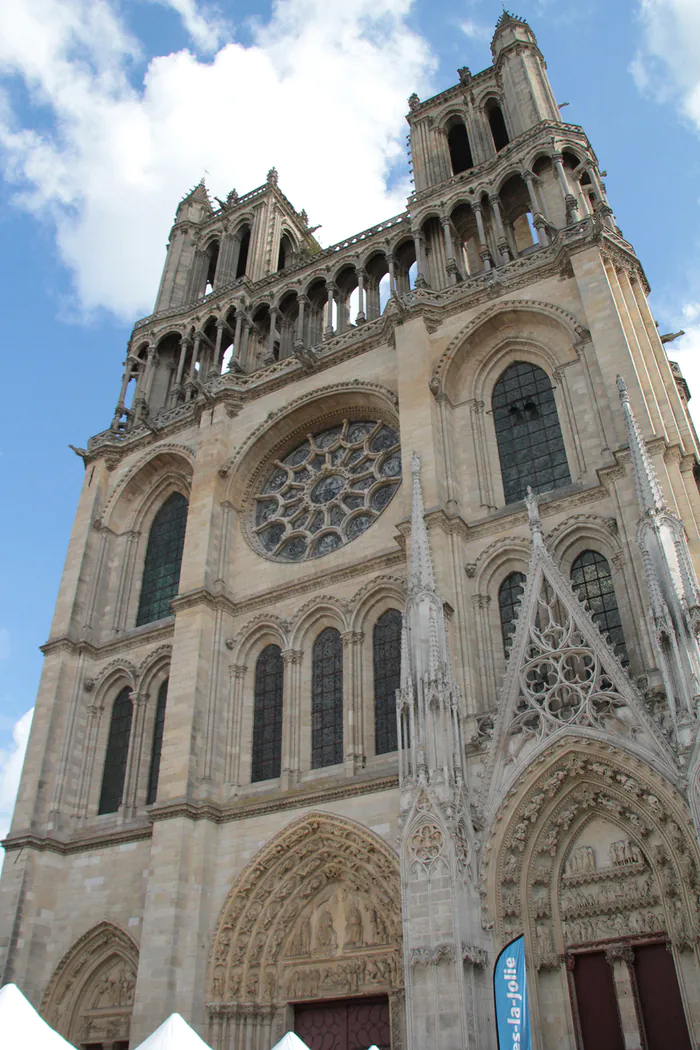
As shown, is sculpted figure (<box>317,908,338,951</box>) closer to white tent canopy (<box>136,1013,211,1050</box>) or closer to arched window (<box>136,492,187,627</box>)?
white tent canopy (<box>136,1013,211,1050</box>)

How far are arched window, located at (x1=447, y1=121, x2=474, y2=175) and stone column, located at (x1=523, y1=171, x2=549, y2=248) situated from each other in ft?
17.4

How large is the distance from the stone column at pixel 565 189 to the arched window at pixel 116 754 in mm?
14574

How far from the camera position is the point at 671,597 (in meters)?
12.1

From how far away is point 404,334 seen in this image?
19891mm

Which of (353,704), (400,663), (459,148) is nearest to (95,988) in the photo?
(353,704)

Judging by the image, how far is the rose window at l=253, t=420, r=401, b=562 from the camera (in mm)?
19828

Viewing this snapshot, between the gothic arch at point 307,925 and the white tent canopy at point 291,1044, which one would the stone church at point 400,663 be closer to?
the gothic arch at point 307,925

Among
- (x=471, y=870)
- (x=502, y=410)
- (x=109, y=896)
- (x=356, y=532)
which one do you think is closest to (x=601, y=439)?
(x=502, y=410)

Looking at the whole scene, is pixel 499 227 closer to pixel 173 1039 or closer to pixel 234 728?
pixel 234 728

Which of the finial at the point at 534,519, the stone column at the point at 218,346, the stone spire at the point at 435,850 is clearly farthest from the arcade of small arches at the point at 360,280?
the stone spire at the point at 435,850

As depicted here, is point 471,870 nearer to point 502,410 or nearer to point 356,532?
point 356,532

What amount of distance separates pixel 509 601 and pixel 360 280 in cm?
1150

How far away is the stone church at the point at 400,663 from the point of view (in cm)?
1221

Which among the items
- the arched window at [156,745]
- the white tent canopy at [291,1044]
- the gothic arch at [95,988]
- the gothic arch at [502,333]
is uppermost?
the gothic arch at [502,333]
